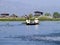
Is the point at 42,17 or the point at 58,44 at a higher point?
the point at 58,44

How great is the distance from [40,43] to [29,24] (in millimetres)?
26617

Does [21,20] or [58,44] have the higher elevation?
[58,44]

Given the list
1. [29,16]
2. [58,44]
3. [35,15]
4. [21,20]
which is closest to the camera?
[58,44]

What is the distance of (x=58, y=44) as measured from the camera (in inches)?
604

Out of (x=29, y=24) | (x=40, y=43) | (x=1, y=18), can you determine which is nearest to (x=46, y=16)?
(x=1, y=18)

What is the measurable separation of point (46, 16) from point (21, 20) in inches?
225

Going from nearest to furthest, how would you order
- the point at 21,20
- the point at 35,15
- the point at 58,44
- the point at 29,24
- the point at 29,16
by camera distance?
the point at 58,44 → the point at 29,24 → the point at 29,16 → the point at 35,15 → the point at 21,20

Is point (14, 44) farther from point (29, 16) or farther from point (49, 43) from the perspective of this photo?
point (29, 16)

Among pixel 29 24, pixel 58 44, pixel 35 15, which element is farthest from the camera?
pixel 35 15

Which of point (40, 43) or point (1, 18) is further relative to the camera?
point (1, 18)

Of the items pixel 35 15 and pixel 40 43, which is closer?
pixel 40 43

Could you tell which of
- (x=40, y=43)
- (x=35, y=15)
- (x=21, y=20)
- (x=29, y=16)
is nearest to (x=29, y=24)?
(x=29, y=16)

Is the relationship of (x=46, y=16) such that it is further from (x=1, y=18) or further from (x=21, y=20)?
(x=1, y=18)

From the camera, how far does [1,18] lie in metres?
58.0
